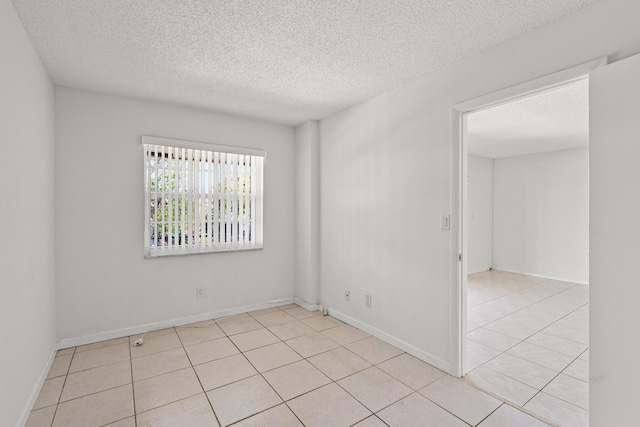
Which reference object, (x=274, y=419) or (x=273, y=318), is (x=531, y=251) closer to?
(x=273, y=318)

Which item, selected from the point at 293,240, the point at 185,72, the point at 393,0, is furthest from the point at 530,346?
the point at 185,72

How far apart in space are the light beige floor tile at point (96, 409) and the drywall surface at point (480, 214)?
6.09m

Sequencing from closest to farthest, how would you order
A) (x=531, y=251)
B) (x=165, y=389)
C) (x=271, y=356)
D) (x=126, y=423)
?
(x=126, y=423), (x=165, y=389), (x=271, y=356), (x=531, y=251)

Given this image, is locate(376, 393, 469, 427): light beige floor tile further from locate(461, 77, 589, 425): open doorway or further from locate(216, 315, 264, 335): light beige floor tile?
locate(216, 315, 264, 335): light beige floor tile

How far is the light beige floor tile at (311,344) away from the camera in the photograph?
2.79 meters

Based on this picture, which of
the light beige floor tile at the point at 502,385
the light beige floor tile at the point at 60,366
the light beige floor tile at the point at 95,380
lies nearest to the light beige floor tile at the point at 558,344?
the light beige floor tile at the point at 502,385

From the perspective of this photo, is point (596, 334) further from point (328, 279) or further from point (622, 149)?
point (328, 279)

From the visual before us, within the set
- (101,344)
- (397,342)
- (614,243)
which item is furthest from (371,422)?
(101,344)

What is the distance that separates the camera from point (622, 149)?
1.52 metres

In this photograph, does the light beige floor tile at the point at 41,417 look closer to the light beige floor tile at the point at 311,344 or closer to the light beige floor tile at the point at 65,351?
the light beige floor tile at the point at 65,351

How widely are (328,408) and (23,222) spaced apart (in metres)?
2.26

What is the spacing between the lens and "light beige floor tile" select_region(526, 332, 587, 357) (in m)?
2.81

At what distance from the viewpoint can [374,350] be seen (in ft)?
9.22

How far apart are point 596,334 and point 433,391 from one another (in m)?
→ 1.07
